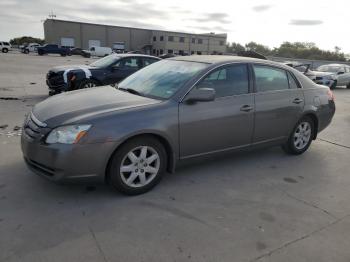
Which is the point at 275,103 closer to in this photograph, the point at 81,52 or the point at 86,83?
the point at 86,83

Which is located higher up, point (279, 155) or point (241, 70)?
point (241, 70)

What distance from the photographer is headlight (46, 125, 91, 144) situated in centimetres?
356

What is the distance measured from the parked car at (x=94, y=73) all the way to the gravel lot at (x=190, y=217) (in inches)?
195

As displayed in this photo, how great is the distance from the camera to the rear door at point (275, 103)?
5.01 m

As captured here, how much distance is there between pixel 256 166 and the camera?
5.25m

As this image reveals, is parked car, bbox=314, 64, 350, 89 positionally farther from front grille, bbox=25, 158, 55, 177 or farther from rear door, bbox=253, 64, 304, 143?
front grille, bbox=25, 158, 55, 177

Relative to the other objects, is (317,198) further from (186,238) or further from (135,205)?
(135,205)

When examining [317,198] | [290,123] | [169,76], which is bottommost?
[317,198]

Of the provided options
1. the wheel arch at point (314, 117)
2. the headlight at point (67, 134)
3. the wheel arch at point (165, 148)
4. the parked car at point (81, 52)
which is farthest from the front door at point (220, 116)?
the parked car at point (81, 52)

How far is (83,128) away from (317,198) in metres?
2.93

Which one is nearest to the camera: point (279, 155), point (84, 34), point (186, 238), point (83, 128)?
point (186, 238)

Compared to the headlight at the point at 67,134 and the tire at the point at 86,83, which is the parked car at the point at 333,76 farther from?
the headlight at the point at 67,134

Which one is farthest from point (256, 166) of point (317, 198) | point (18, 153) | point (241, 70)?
point (18, 153)

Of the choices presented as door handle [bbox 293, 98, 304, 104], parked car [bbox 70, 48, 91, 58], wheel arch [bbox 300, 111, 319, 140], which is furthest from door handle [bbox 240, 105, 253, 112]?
parked car [bbox 70, 48, 91, 58]
